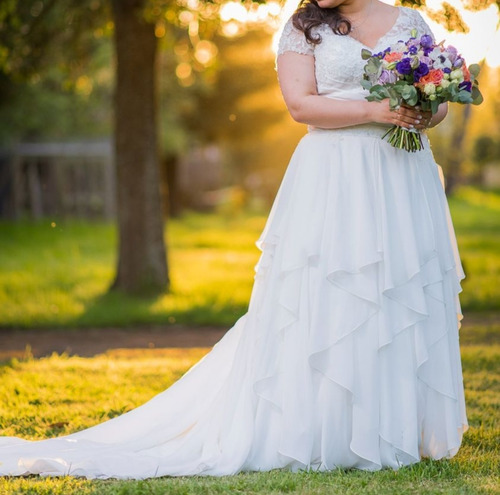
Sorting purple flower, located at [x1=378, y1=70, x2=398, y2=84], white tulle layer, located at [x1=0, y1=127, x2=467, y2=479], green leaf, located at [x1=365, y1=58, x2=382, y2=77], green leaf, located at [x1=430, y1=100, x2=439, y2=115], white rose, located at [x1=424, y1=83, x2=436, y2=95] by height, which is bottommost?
white tulle layer, located at [x1=0, y1=127, x2=467, y2=479]

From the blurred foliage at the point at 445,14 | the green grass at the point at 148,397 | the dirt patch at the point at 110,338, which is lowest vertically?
the dirt patch at the point at 110,338

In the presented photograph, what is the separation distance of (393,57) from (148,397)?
10.1 feet

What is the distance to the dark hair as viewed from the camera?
416cm

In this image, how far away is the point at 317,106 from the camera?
4.12m

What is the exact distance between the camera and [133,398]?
5965 millimetres

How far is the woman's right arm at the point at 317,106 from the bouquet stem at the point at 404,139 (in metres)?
0.04

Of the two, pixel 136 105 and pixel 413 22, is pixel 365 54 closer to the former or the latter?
pixel 413 22

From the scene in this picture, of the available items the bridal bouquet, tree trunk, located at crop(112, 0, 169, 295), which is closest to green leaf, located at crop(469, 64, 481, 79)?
the bridal bouquet

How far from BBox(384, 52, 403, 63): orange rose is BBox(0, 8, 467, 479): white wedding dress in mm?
246

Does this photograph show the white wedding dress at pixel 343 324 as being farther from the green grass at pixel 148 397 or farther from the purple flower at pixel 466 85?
the purple flower at pixel 466 85

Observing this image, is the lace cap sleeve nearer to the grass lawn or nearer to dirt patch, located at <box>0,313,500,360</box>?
dirt patch, located at <box>0,313,500,360</box>

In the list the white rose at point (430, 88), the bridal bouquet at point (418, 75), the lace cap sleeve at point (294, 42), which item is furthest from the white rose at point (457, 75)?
the lace cap sleeve at point (294, 42)

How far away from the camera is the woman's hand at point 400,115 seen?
3965 mm

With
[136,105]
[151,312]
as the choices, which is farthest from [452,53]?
[136,105]
